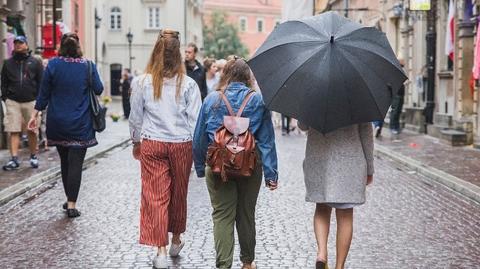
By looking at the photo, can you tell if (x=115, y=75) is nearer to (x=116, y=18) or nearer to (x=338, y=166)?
(x=116, y=18)

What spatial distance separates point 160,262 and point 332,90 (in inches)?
81.1

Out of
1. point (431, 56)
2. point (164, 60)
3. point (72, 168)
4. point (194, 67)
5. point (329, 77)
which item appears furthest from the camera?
point (431, 56)

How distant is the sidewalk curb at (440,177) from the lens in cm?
1198

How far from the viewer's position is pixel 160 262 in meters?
7.30

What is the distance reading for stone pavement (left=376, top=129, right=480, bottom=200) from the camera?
14.3m

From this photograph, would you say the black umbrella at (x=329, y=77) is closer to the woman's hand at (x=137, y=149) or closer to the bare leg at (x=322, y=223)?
the bare leg at (x=322, y=223)

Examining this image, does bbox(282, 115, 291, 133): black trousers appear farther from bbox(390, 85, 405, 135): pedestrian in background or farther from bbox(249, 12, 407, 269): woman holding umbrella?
bbox(249, 12, 407, 269): woman holding umbrella

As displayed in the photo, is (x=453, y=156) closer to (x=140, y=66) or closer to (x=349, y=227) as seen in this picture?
(x=349, y=227)

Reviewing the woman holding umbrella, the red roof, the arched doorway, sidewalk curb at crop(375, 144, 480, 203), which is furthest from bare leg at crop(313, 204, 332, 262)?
the red roof

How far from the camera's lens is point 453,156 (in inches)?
689

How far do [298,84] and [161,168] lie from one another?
1.66 metres

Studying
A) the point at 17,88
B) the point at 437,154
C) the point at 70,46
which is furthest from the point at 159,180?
the point at 437,154

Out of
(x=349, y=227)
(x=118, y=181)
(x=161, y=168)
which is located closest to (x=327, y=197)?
(x=349, y=227)

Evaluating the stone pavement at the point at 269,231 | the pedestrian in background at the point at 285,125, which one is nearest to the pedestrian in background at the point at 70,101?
the stone pavement at the point at 269,231
